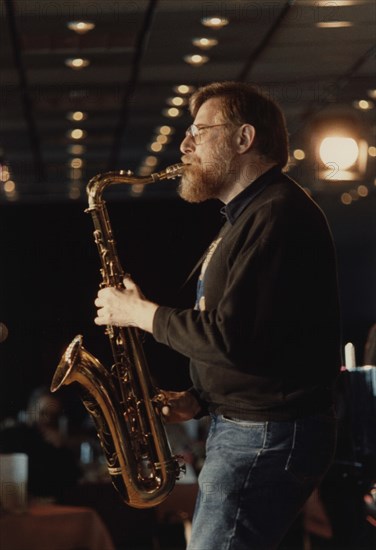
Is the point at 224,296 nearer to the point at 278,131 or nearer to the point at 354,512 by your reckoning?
the point at 278,131

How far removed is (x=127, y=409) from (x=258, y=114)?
95cm

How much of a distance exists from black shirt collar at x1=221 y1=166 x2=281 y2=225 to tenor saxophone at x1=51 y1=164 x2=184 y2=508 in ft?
1.32

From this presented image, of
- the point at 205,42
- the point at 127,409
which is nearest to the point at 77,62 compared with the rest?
the point at 205,42

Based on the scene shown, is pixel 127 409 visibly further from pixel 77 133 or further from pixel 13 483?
pixel 77 133

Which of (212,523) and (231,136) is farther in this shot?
(231,136)

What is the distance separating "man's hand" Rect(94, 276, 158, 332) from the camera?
7.96 ft

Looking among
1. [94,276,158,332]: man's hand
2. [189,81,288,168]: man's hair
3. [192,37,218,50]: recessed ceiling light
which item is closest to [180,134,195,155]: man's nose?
[189,81,288,168]: man's hair

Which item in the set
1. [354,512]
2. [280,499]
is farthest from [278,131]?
[354,512]

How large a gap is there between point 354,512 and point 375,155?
5.13 m

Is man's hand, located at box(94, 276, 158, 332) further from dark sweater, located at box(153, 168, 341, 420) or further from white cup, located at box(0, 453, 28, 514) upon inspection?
white cup, located at box(0, 453, 28, 514)

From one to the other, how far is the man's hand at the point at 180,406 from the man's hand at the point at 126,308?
0.99 ft

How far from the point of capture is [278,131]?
2.62 meters

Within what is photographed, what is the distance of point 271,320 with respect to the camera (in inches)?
88.8

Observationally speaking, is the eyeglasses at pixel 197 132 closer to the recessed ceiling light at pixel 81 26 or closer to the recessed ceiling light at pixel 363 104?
the recessed ceiling light at pixel 81 26
